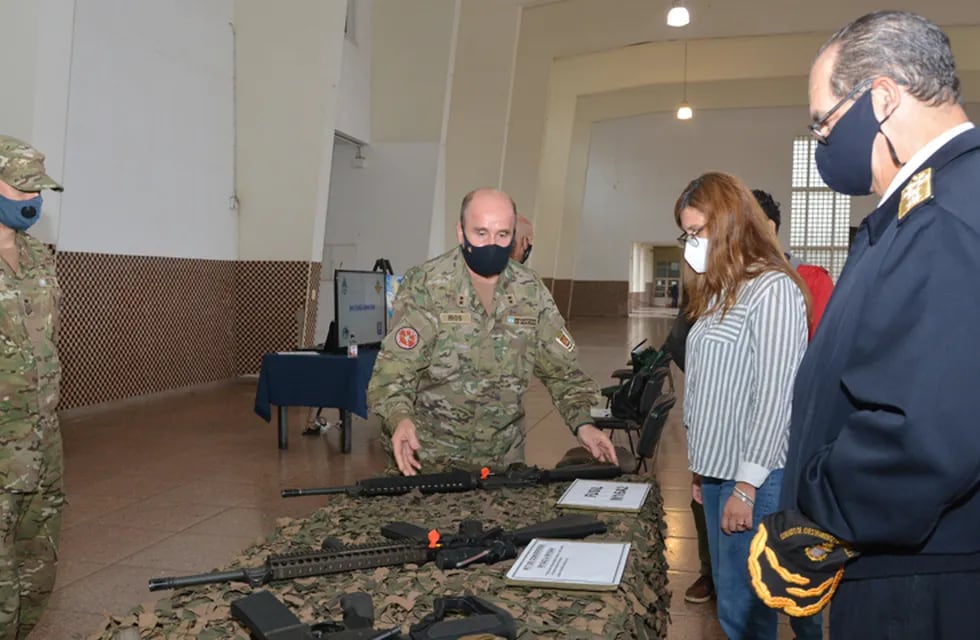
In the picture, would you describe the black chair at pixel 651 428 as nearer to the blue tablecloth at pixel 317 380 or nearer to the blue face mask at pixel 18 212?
the blue face mask at pixel 18 212

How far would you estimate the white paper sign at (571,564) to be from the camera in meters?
1.49

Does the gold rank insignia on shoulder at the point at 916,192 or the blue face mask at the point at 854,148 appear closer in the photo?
the gold rank insignia on shoulder at the point at 916,192

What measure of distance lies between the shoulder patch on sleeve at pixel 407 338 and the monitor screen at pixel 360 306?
3101 millimetres

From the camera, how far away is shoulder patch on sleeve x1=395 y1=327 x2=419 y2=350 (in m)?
2.62

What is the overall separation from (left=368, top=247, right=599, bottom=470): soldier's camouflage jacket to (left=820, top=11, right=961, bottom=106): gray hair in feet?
5.10

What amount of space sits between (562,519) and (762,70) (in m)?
17.0

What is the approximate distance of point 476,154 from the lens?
12.7 m

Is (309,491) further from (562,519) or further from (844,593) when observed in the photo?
(844,593)

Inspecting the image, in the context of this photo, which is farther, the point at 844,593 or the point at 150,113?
the point at 150,113

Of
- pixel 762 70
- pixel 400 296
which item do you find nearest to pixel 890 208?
pixel 400 296

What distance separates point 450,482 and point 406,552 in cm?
55

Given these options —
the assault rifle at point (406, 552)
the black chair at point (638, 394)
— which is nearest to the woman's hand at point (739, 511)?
the assault rifle at point (406, 552)

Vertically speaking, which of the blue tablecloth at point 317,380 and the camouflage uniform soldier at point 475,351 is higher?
the camouflage uniform soldier at point 475,351

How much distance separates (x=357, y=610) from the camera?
131 cm
